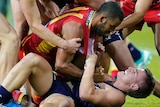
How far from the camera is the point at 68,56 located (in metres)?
6.89

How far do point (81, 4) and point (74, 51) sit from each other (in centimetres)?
75

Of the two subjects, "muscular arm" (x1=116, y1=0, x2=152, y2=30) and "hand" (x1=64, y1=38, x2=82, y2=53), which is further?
"muscular arm" (x1=116, y1=0, x2=152, y2=30)

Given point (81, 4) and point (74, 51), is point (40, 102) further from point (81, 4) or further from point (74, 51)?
point (81, 4)

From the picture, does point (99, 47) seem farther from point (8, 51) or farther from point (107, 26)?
point (8, 51)

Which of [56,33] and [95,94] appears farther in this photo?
[56,33]

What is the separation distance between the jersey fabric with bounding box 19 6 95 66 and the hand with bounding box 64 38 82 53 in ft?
0.45

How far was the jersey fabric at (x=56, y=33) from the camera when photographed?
6.93 metres

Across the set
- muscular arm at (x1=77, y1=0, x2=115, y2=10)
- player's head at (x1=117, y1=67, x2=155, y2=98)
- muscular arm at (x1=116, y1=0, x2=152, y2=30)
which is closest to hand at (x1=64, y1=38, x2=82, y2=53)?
player's head at (x1=117, y1=67, x2=155, y2=98)

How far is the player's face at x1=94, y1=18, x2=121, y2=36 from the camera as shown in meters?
6.84

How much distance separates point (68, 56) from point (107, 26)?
45cm

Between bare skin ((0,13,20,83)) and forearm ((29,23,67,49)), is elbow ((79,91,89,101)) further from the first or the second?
bare skin ((0,13,20,83))

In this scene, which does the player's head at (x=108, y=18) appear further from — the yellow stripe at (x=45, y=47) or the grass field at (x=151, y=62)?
the grass field at (x=151, y=62)

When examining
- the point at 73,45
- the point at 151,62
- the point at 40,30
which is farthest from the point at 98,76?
the point at 151,62

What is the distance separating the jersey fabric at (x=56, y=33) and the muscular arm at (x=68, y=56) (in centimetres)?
6
